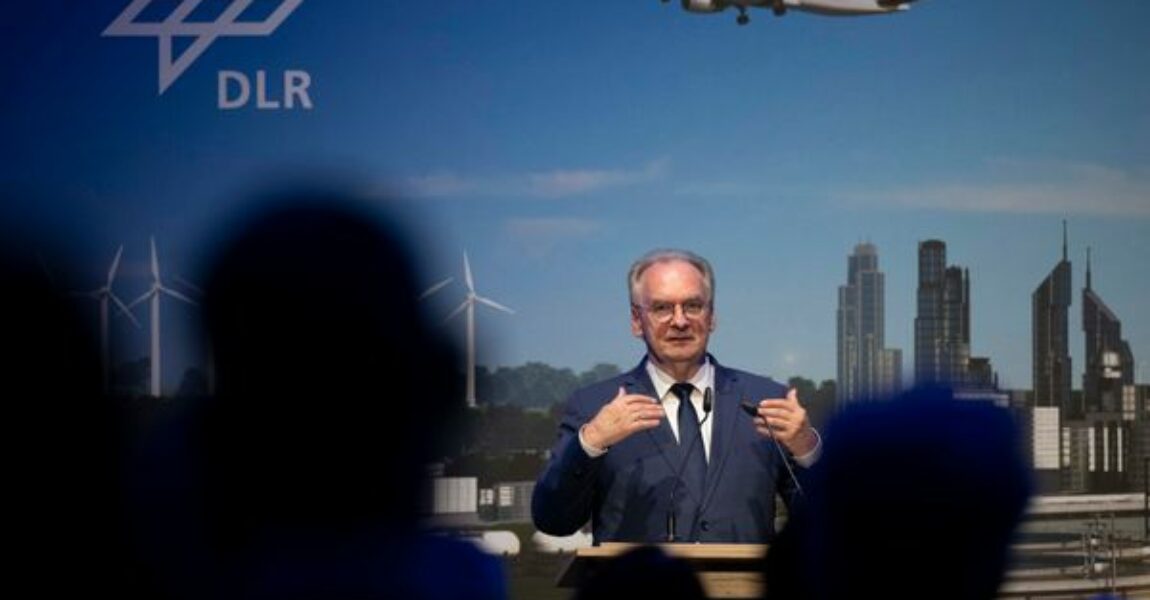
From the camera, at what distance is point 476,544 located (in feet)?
6.73

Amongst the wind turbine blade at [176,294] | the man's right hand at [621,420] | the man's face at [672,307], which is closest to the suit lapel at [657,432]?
the man's face at [672,307]

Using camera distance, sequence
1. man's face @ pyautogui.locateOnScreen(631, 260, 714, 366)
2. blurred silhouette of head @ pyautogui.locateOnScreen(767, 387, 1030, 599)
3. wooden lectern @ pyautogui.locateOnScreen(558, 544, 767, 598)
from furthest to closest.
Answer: man's face @ pyautogui.locateOnScreen(631, 260, 714, 366) → wooden lectern @ pyautogui.locateOnScreen(558, 544, 767, 598) → blurred silhouette of head @ pyautogui.locateOnScreen(767, 387, 1030, 599)

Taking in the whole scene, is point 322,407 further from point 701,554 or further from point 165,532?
point 701,554

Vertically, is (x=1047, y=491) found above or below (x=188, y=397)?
below

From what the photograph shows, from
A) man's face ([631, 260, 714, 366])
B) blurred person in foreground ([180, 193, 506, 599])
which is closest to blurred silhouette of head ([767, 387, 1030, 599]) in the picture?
blurred person in foreground ([180, 193, 506, 599])

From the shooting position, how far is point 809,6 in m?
4.95

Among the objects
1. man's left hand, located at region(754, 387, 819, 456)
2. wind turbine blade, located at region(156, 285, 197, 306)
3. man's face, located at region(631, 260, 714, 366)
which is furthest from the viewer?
wind turbine blade, located at region(156, 285, 197, 306)

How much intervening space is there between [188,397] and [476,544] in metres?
2.11

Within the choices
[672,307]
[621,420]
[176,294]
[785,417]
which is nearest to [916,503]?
[785,417]

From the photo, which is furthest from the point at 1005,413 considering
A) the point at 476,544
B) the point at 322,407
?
the point at 322,407

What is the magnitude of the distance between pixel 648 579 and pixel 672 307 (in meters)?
1.76

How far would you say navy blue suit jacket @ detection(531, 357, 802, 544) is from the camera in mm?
3148

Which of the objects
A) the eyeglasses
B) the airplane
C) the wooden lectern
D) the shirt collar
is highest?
the airplane

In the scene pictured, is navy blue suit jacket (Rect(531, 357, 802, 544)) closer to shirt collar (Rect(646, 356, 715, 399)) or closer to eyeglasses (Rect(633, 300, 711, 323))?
shirt collar (Rect(646, 356, 715, 399))
